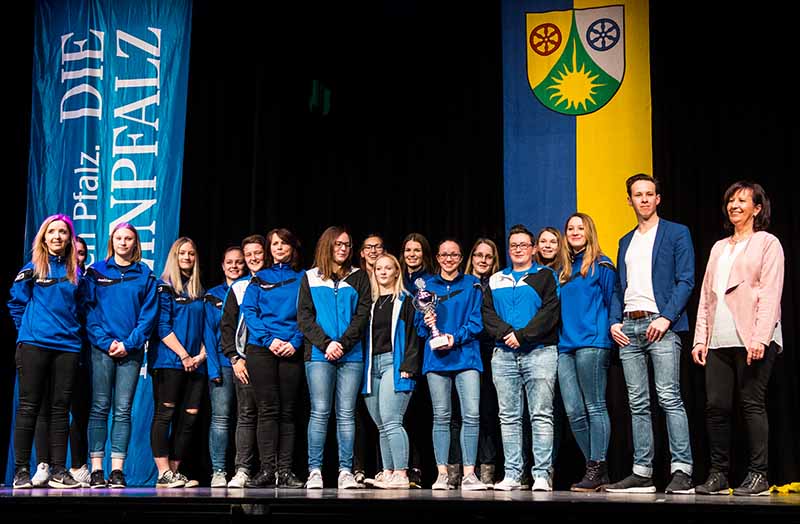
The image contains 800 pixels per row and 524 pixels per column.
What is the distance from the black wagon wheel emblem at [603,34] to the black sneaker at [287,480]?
3.45m

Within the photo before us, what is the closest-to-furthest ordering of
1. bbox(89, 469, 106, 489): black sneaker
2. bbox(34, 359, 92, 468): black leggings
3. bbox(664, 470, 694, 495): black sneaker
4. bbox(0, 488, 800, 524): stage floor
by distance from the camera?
bbox(0, 488, 800, 524): stage floor, bbox(664, 470, 694, 495): black sneaker, bbox(89, 469, 106, 489): black sneaker, bbox(34, 359, 92, 468): black leggings

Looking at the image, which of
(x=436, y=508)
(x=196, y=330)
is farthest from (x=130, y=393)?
(x=436, y=508)

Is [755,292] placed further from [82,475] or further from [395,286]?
[82,475]

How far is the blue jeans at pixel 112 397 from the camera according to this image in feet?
18.0

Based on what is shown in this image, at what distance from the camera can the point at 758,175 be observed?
622cm

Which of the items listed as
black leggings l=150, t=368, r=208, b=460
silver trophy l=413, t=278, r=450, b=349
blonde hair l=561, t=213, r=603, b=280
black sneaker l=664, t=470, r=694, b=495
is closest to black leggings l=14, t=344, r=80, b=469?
black leggings l=150, t=368, r=208, b=460

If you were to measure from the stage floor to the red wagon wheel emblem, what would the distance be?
11.2 feet

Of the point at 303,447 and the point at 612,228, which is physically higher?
the point at 612,228

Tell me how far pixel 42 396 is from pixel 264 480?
1314mm

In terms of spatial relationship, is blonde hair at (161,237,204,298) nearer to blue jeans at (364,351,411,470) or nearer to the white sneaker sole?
blue jeans at (364,351,411,470)

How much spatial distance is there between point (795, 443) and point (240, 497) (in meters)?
3.50

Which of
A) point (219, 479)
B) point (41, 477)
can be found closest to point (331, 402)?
point (219, 479)

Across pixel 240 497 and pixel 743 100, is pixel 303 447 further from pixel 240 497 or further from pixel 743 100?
pixel 743 100

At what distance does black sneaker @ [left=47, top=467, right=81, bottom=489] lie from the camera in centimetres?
518
